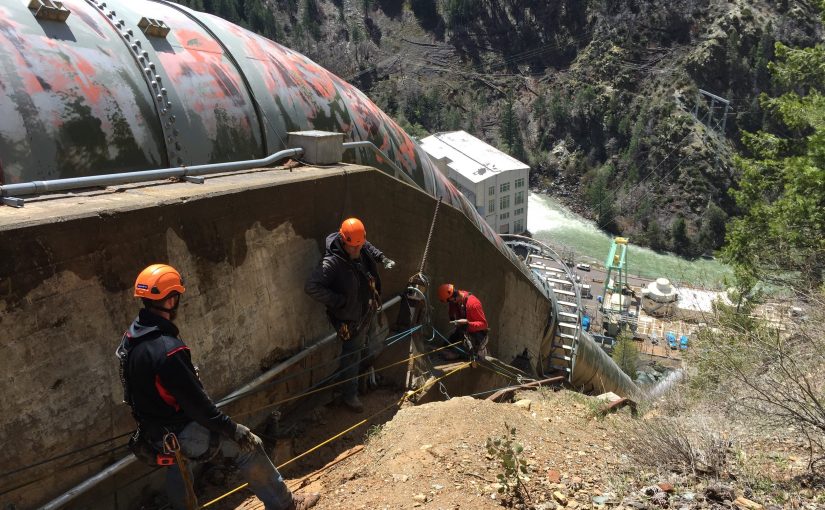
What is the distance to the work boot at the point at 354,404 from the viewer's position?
5739 millimetres

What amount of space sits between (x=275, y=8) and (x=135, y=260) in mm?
93350

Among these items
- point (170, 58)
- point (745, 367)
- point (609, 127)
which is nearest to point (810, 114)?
point (745, 367)

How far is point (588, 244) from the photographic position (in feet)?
202

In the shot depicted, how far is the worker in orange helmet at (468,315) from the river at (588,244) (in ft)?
165

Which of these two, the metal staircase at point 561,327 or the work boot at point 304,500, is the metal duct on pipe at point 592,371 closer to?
the metal staircase at point 561,327

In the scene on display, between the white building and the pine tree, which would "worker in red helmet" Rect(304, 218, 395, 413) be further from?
the white building

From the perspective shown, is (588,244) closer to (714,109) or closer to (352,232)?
(714,109)

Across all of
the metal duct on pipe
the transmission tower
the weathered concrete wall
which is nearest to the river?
the transmission tower

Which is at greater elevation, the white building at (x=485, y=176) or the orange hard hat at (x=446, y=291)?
the orange hard hat at (x=446, y=291)

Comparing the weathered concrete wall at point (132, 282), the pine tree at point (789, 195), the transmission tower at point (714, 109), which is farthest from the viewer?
the transmission tower at point (714, 109)

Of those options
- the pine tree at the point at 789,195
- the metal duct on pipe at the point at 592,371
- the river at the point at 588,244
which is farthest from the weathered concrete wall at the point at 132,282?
the river at the point at 588,244

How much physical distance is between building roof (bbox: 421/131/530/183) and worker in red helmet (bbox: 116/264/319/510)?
157ft

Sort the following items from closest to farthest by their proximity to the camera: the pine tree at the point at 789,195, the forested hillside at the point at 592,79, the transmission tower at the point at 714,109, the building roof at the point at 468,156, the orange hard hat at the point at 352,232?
the orange hard hat at the point at 352,232
the pine tree at the point at 789,195
the building roof at the point at 468,156
the forested hillside at the point at 592,79
the transmission tower at the point at 714,109

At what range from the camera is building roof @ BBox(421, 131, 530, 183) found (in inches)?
2042
